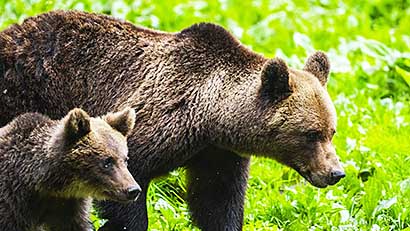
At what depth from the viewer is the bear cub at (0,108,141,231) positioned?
8375 millimetres

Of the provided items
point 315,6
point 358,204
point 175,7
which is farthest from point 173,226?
point 315,6

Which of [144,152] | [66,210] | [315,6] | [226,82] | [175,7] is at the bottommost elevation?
[66,210]

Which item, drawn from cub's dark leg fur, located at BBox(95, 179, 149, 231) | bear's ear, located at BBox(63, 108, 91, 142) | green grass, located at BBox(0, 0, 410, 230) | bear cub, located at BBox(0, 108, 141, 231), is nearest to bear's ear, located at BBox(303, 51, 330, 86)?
green grass, located at BBox(0, 0, 410, 230)

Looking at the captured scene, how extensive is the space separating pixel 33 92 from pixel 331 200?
283cm

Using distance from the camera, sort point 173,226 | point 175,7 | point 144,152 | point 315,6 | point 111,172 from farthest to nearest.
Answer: point 315,6, point 175,7, point 173,226, point 144,152, point 111,172

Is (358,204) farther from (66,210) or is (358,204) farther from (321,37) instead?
(321,37)

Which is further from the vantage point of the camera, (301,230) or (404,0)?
(404,0)

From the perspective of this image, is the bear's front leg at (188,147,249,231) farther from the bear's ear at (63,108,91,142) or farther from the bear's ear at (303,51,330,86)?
the bear's ear at (63,108,91,142)

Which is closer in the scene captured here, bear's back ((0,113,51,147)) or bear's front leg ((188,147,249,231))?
bear's back ((0,113,51,147))

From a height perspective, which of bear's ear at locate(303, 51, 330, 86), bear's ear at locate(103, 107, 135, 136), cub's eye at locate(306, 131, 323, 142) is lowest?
bear's ear at locate(103, 107, 135, 136)

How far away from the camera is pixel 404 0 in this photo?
17.5 metres

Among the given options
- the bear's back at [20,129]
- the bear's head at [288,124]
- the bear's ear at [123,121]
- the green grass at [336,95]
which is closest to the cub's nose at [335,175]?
the bear's head at [288,124]

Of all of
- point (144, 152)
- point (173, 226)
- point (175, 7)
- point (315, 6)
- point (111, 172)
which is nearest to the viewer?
point (111, 172)

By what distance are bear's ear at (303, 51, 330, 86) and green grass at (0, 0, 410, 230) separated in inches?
50.9
